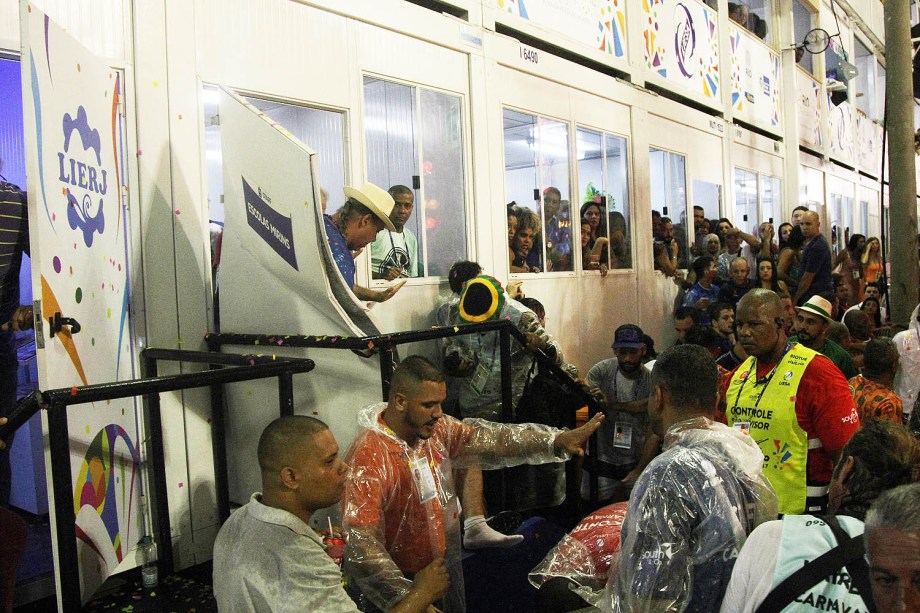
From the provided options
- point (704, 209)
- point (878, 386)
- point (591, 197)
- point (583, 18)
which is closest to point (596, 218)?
point (591, 197)

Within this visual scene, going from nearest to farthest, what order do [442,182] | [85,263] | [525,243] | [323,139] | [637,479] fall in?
[637,479] < [85,263] < [323,139] < [442,182] < [525,243]

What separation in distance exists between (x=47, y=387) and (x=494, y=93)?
444 centimetres

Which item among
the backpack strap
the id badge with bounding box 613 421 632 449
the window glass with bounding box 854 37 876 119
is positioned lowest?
the id badge with bounding box 613 421 632 449

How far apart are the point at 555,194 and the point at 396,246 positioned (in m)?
2.28

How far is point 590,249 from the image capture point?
25.1ft

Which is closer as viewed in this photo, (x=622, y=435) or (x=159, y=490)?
(x=159, y=490)

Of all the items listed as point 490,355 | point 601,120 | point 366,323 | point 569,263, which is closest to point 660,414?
point 366,323

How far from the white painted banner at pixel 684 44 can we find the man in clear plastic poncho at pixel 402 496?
668cm

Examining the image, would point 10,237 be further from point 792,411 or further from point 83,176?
point 792,411

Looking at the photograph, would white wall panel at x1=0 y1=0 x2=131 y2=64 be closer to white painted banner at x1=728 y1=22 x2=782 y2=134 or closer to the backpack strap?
the backpack strap

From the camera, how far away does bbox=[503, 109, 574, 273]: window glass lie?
6527mm

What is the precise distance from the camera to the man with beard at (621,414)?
5.30 metres

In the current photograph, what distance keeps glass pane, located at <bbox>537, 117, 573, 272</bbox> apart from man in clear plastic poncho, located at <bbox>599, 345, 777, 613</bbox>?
470 cm

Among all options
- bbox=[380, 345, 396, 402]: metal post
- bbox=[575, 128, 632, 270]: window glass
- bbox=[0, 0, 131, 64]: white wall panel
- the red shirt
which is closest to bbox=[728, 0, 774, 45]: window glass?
bbox=[575, 128, 632, 270]: window glass
